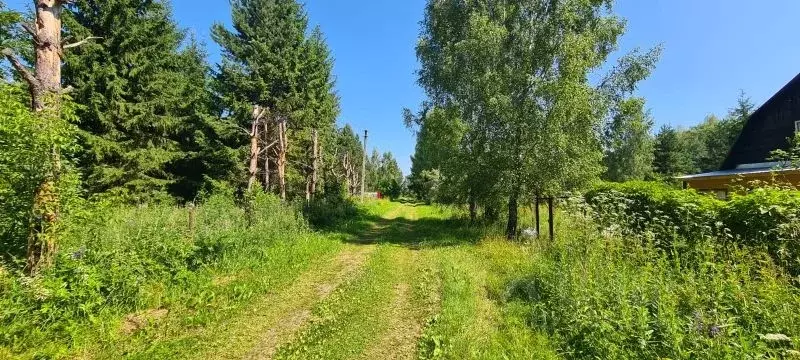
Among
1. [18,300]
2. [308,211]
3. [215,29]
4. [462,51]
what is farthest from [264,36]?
[18,300]

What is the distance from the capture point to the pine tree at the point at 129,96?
16.4 meters

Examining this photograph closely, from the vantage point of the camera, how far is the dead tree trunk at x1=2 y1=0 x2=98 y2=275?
198 inches

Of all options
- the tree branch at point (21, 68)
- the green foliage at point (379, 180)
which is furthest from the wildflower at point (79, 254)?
the green foliage at point (379, 180)

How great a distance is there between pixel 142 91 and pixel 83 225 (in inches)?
596

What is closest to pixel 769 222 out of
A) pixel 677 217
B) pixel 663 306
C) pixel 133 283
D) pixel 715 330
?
pixel 677 217

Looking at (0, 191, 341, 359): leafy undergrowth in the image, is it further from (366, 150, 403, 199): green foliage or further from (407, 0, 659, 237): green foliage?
(366, 150, 403, 199): green foliage

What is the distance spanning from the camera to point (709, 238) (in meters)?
5.11

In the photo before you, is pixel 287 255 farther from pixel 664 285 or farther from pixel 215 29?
pixel 215 29

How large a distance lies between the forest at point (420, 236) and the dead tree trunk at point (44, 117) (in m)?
0.03

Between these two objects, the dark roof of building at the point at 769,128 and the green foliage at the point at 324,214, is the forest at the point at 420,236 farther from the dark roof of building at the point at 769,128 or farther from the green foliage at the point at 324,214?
the dark roof of building at the point at 769,128

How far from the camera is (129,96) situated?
17.8m

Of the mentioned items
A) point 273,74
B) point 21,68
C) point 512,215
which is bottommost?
point 512,215

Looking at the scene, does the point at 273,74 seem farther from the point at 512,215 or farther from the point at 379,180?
the point at 379,180

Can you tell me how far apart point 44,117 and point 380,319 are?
17.2 ft
